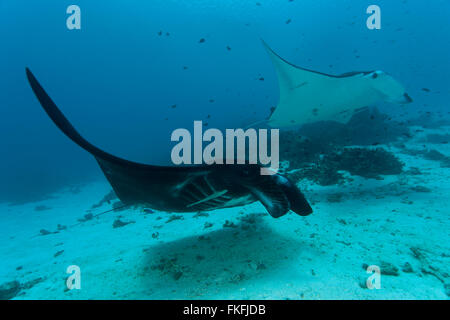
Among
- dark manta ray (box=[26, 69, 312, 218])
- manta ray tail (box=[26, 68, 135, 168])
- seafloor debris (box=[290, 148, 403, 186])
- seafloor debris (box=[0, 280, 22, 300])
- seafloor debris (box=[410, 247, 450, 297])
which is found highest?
manta ray tail (box=[26, 68, 135, 168])

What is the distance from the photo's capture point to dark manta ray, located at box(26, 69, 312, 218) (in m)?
2.05

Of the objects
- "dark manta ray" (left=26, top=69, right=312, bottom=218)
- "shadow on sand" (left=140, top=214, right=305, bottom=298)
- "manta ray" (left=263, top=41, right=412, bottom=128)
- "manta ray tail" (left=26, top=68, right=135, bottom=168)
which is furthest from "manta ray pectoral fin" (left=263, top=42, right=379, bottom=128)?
"manta ray tail" (left=26, top=68, right=135, bottom=168)

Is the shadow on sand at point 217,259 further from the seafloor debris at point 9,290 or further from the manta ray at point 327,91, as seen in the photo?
the manta ray at point 327,91

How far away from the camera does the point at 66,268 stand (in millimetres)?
3574

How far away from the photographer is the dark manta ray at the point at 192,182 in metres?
2.05

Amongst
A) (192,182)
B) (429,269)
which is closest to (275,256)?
(192,182)

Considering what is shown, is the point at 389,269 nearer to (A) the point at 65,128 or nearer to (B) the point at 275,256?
(B) the point at 275,256

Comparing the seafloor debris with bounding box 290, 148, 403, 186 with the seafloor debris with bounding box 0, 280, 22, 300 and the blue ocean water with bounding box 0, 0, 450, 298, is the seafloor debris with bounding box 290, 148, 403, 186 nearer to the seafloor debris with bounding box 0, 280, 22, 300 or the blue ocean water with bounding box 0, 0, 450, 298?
the seafloor debris with bounding box 0, 280, 22, 300

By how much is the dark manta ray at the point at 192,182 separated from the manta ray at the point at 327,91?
11.3 ft

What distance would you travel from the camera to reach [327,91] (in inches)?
202

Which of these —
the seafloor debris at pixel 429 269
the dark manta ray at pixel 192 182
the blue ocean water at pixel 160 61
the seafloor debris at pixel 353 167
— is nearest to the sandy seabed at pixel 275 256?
the seafloor debris at pixel 429 269

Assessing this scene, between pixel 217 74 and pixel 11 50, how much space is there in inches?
2931

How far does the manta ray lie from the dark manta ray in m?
3.44

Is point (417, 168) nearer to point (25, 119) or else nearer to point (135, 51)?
point (135, 51)
